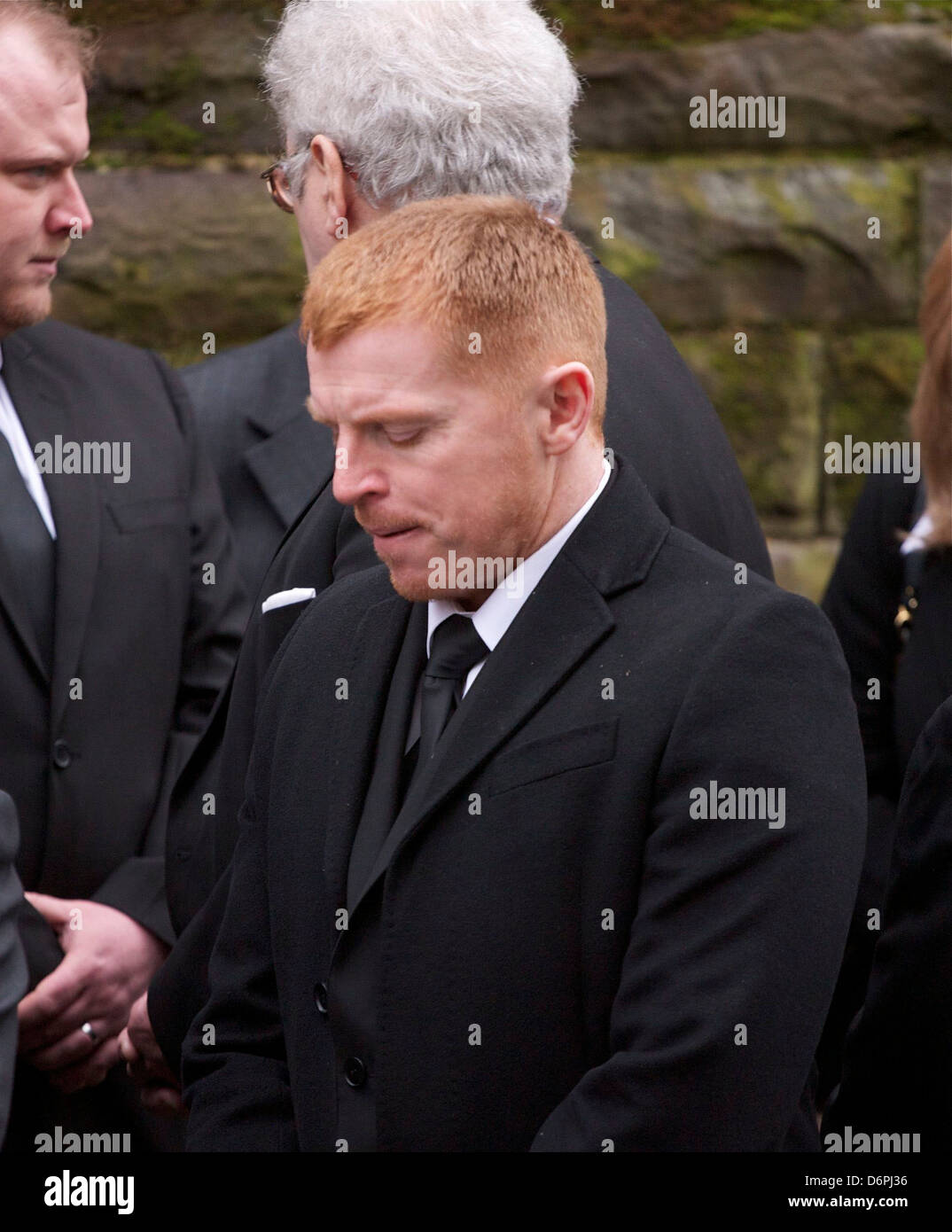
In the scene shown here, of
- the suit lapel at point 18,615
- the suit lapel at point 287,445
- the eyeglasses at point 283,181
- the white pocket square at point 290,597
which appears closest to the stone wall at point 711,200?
the suit lapel at point 287,445

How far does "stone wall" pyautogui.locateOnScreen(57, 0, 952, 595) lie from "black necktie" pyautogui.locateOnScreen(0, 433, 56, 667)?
60.6 inches

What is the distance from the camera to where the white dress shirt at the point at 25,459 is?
9.19 feet

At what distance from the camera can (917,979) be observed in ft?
6.20

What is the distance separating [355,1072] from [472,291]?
80 cm

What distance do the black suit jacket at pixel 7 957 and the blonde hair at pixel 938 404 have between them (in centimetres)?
158

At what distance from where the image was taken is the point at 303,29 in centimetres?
235

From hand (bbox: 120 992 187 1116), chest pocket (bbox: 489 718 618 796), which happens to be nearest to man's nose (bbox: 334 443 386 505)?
chest pocket (bbox: 489 718 618 796)

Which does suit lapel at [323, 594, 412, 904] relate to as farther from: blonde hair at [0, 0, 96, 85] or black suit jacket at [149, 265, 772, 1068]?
→ blonde hair at [0, 0, 96, 85]

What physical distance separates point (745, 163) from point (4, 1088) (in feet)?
10.3

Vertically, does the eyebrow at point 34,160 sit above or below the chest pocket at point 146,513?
above

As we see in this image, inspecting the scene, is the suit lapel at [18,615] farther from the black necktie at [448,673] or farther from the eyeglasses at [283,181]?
the black necktie at [448,673]

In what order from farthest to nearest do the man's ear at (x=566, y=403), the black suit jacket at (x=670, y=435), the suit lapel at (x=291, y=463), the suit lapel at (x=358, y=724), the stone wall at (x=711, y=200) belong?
the stone wall at (x=711, y=200) → the suit lapel at (x=291, y=463) → the black suit jacket at (x=670, y=435) → the suit lapel at (x=358, y=724) → the man's ear at (x=566, y=403)

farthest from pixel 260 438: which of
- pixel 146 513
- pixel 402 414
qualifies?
pixel 402 414

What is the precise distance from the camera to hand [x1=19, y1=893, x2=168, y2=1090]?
A: 2.59 meters
